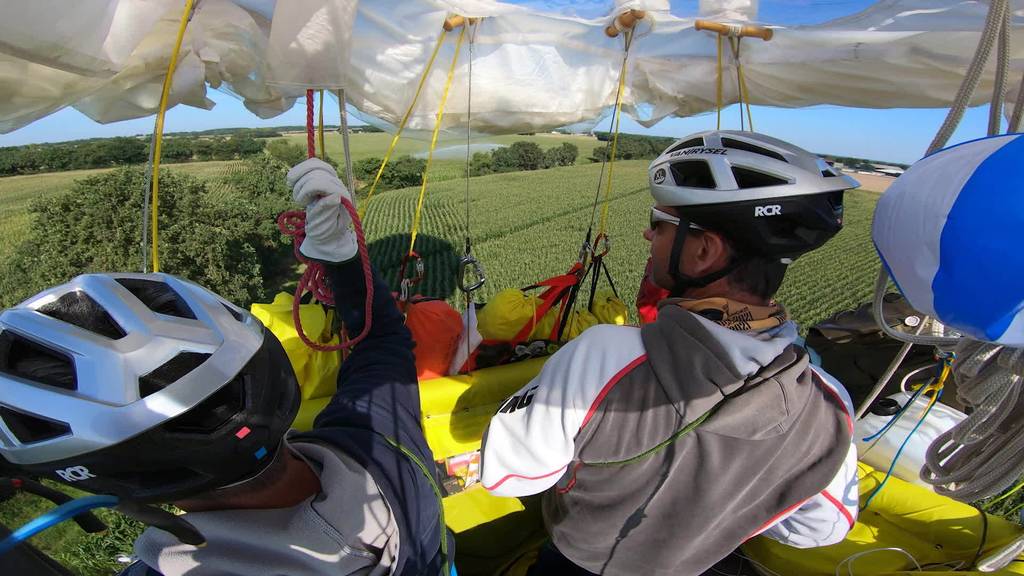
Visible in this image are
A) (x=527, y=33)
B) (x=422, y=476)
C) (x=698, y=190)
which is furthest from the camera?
(x=527, y=33)

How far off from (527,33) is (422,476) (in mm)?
2449

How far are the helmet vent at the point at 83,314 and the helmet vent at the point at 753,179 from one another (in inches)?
58.0

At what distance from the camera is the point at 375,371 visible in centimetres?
131

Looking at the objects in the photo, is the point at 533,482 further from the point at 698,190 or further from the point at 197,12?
the point at 197,12

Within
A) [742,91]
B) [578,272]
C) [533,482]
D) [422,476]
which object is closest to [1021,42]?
[742,91]

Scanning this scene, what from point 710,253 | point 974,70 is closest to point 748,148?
point 710,253

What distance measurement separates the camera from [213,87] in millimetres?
1956

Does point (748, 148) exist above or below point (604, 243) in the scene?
above

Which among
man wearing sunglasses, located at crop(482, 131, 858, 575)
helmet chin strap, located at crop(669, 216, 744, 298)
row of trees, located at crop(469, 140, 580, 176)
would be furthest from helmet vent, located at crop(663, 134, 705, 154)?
row of trees, located at crop(469, 140, 580, 176)

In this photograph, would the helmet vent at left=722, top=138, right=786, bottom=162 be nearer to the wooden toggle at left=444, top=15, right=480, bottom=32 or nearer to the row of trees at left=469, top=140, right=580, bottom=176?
the wooden toggle at left=444, top=15, right=480, bottom=32

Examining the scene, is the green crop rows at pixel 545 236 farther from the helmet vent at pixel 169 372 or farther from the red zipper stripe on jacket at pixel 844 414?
the helmet vent at pixel 169 372

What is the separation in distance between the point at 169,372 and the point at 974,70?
169 centimetres

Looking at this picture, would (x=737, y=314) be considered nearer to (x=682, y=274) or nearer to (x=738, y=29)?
(x=682, y=274)

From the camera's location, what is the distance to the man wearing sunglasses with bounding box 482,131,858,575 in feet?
3.33
